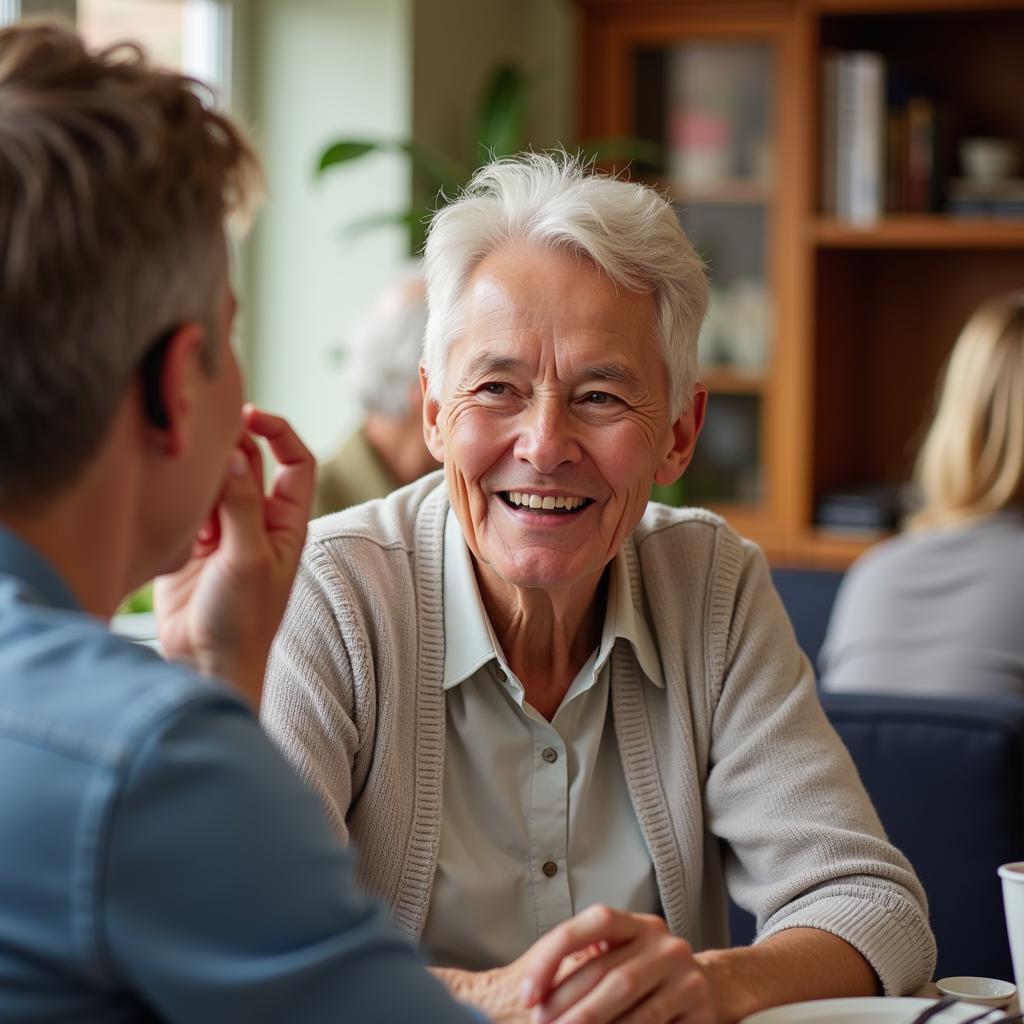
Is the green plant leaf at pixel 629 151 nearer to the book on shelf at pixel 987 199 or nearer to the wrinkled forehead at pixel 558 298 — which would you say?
the book on shelf at pixel 987 199

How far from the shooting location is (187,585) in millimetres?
1235

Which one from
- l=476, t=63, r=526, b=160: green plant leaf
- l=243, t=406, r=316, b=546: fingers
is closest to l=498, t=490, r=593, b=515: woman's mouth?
l=243, t=406, r=316, b=546: fingers

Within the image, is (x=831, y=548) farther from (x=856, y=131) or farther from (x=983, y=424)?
(x=983, y=424)

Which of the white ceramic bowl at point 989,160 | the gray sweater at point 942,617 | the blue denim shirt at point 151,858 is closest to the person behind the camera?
the blue denim shirt at point 151,858

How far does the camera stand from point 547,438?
1546 mm

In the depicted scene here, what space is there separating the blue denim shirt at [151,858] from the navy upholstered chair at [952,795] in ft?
4.79

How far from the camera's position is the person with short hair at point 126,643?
756 millimetres

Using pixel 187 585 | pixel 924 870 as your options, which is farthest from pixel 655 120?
pixel 187 585

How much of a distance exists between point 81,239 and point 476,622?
83 centimetres

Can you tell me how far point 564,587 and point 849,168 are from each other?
297cm

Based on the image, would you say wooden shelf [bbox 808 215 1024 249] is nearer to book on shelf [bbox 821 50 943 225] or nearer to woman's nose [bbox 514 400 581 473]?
book on shelf [bbox 821 50 943 225]

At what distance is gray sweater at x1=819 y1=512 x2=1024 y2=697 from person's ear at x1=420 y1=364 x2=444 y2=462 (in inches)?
60.1

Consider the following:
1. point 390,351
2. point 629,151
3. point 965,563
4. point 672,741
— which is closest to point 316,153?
point 629,151

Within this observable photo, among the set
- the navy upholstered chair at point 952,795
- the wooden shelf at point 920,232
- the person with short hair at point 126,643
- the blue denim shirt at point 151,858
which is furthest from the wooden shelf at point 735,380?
the blue denim shirt at point 151,858
